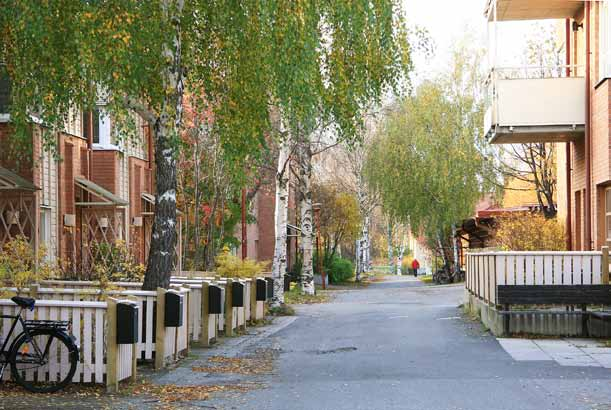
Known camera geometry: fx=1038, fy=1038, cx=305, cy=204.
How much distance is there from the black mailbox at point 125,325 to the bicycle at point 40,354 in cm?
50

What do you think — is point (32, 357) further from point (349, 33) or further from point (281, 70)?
point (349, 33)

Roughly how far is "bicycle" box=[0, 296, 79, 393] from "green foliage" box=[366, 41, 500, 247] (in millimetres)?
38801

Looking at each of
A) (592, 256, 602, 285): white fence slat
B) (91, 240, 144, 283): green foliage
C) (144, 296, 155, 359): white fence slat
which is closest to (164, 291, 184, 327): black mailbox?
(144, 296, 155, 359): white fence slat

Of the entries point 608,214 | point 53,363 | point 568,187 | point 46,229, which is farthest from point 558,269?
point 46,229

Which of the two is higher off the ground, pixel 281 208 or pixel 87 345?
pixel 281 208

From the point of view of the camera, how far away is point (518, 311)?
705 inches

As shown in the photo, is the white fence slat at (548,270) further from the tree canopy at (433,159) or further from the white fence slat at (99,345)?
the tree canopy at (433,159)

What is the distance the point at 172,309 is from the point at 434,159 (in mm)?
37258

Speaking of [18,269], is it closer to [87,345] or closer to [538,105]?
[87,345]

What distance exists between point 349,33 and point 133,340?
594cm

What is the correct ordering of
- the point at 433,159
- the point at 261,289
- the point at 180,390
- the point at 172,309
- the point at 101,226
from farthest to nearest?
1. the point at 433,159
2. the point at 101,226
3. the point at 261,289
4. the point at 172,309
5. the point at 180,390

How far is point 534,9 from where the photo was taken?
24656 mm

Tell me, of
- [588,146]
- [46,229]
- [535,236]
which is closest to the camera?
[588,146]

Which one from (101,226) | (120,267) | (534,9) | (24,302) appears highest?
(534,9)
